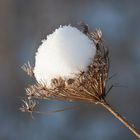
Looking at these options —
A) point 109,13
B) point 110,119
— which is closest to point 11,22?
point 109,13

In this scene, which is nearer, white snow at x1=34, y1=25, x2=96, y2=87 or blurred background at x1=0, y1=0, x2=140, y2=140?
white snow at x1=34, y1=25, x2=96, y2=87

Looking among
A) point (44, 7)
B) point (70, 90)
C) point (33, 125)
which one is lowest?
point (33, 125)

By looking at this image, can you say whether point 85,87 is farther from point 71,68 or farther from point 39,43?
point 39,43

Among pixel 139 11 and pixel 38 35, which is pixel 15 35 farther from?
pixel 139 11

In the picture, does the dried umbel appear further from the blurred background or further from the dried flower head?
the blurred background

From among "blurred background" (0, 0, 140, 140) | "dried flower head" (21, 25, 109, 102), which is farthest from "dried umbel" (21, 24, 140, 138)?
"blurred background" (0, 0, 140, 140)

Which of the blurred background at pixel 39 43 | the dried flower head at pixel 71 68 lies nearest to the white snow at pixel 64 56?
the dried flower head at pixel 71 68
